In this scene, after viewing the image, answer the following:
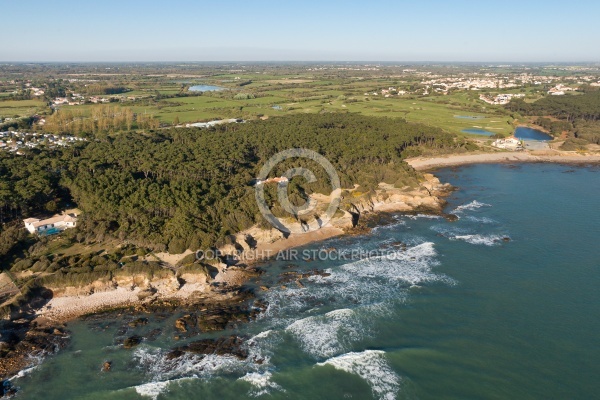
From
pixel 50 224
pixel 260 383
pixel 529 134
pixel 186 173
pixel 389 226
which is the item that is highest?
pixel 529 134

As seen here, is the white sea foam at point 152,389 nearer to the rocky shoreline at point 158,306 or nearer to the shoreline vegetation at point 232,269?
the rocky shoreline at point 158,306

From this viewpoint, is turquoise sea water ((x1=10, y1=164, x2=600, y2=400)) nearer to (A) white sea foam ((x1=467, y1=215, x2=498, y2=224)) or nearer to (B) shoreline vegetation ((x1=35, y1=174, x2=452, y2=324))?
(B) shoreline vegetation ((x1=35, y1=174, x2=452, y2=324))

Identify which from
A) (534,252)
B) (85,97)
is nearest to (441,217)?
(534,252)

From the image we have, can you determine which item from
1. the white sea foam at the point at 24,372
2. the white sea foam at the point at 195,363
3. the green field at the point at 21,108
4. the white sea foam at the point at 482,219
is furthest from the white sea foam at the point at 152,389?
the green field at the point at 21,108

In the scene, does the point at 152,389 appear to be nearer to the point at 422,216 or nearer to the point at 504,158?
the point at 422,216

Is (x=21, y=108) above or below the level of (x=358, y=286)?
above

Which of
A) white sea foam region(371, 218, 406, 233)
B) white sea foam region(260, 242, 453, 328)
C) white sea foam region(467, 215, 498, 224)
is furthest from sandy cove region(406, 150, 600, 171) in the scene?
white sea foam region(260, 242, 453, 328)

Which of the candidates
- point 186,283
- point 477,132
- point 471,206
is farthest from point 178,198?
point 477,132
